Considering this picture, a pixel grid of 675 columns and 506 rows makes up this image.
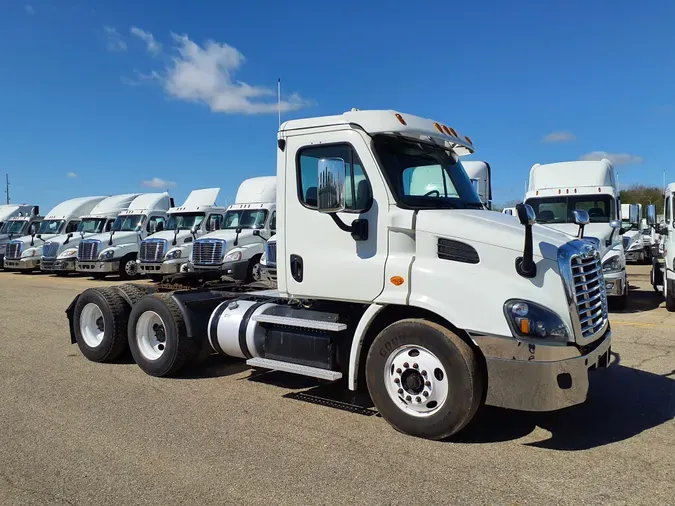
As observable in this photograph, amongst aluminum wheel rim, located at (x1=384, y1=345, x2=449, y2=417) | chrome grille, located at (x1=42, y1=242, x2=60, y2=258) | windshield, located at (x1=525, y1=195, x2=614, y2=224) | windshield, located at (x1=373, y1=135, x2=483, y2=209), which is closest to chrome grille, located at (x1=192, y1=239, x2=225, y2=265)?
chrome grille, located at (x1=42, y1=242, x2=60, y2=258)

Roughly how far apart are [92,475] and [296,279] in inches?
95.3

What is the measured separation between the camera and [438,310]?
4668 mm

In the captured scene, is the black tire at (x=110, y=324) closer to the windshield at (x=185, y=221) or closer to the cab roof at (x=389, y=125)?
the cab roof at (x=389, y=125)

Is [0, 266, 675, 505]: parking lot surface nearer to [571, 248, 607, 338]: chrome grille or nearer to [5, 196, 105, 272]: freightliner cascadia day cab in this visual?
[571, 248, 607, 338]: chrome grille

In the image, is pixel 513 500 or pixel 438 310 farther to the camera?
pixel 438 310

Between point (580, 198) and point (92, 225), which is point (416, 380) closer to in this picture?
point (580, 198)

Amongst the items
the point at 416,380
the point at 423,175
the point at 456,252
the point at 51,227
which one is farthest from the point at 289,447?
the point at 51,227

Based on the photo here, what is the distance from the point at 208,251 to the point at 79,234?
9.44 m

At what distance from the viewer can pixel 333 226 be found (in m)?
5.33

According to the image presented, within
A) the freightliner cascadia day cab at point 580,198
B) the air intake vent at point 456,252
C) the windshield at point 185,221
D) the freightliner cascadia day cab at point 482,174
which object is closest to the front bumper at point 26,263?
the windshield at point 185,221

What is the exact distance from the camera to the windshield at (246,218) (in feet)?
59.1

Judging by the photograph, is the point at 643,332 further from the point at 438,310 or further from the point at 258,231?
the point at 258,231

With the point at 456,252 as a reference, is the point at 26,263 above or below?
below

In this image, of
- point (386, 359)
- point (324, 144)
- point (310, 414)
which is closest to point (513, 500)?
point (386, 359)
